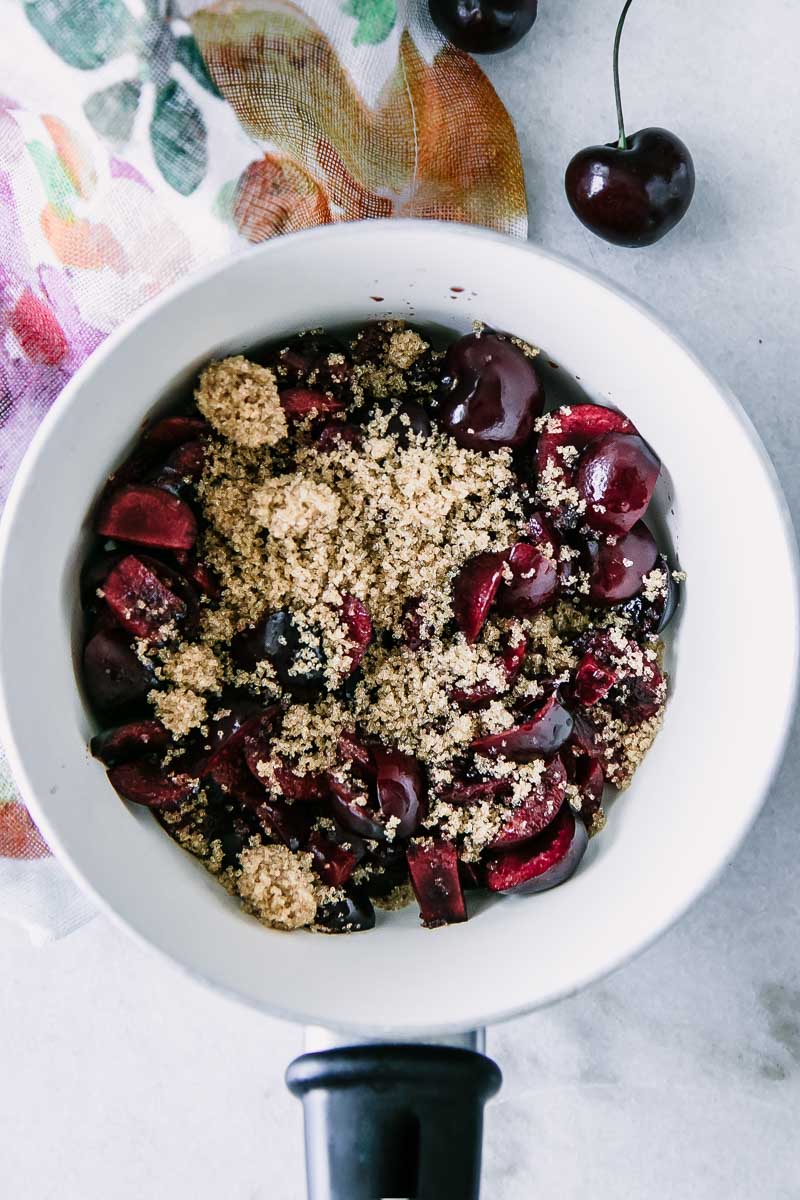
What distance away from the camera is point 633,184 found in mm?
1110

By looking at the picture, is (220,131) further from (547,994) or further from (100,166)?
(547,994)

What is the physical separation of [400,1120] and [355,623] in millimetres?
414

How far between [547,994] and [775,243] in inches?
33.1

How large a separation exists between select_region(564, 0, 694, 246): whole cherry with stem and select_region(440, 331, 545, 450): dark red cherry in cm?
25

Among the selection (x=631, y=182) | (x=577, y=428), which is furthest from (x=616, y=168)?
(x=577, y=428)

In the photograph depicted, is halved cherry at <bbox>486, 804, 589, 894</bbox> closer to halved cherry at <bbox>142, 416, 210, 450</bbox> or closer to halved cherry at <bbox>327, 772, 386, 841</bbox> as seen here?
halved cherry at <bbox>327, 772, 386, 841</bbox>

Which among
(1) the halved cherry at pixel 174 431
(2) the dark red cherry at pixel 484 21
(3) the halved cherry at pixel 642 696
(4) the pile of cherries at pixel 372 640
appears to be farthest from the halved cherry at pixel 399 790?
(2) the dark red cherry at pixel 484 21

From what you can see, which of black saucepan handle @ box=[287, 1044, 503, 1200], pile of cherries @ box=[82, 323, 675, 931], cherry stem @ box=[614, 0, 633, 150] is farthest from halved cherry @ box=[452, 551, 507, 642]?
cherry stem @ box=[614, 0, 633, 150]

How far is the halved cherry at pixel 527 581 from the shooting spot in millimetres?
946

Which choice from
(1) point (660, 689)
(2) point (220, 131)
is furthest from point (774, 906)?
(2) point (220, 131)

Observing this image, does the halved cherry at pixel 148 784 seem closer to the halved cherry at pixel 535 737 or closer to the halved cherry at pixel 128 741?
the halved cherry at pixel 128 741

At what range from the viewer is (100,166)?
1.11 metres

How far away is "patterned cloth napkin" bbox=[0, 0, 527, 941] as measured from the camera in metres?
1.09

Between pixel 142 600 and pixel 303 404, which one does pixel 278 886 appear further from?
pixel 303 404
